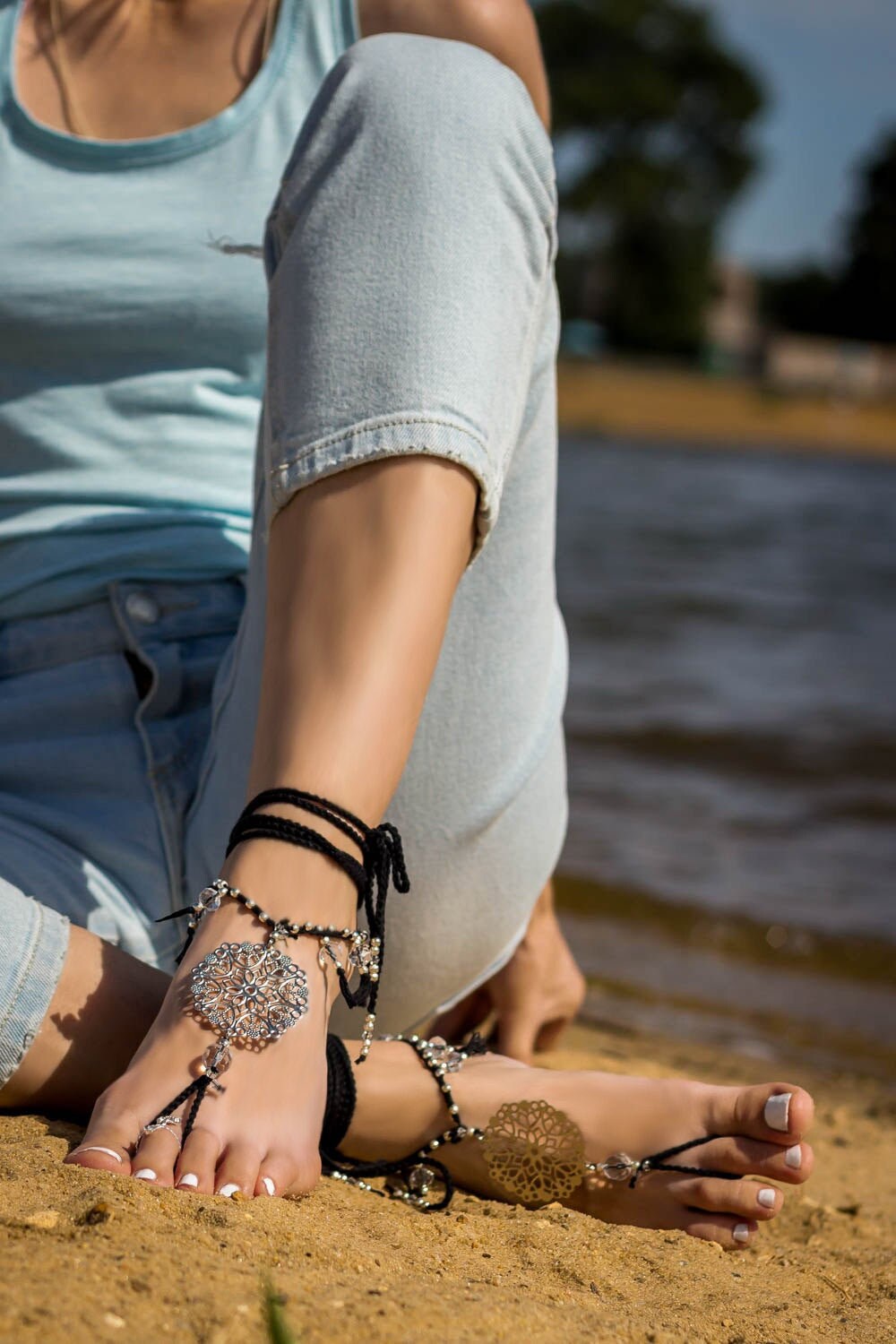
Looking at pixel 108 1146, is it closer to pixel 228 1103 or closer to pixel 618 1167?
pixel 228 1103

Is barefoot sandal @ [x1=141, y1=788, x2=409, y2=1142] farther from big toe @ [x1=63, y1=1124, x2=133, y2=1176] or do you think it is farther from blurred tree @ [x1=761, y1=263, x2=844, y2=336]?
blurred tree @ [x1=761, y1=263, x2=844, y2=336]

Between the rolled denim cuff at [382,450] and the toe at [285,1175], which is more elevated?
the rolled denim cuff at [382,450]

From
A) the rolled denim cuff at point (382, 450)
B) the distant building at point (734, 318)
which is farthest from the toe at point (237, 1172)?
the distant building at point (734, 318)

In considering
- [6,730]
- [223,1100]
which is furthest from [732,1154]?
[6,730]

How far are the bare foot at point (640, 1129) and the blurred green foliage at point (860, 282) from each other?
43.3m

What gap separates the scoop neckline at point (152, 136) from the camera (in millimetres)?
1419

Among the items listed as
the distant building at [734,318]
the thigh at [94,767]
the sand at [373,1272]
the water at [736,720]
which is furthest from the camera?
the distant building at [734,318]

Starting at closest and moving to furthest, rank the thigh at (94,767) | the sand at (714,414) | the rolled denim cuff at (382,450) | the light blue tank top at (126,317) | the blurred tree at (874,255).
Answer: the rolled denim cuff at (382,450)
the thigh at (94,767)
the light blue tank top at (126,317)
the sand at (714,414)
the blurred tree at (874,255)

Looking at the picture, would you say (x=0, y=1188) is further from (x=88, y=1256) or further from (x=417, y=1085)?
(x=417, y=1085)

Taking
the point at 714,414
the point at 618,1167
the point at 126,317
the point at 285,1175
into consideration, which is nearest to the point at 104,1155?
the point at 285,1175

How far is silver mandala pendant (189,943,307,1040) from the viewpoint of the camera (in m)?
1.01

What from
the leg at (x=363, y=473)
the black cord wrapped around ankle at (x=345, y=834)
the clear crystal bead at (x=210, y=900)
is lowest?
the clear crystal bead at (x=210, y=900)

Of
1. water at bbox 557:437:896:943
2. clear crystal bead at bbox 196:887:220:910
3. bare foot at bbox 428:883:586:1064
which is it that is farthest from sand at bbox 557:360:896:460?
clear crystal bead at bbox 196:887:220:910

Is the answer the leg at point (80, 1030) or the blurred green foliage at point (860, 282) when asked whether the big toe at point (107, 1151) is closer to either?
the leg at point (80, 1030)
